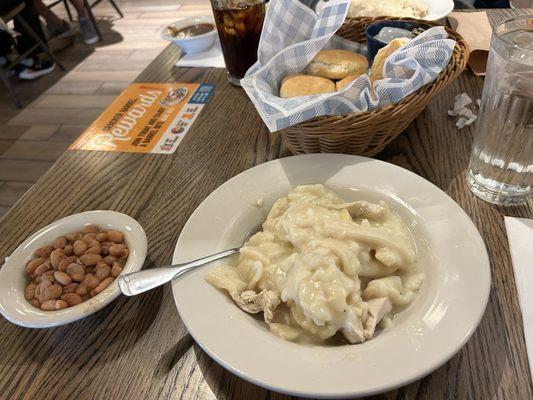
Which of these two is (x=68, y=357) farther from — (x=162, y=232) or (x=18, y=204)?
(x=18, y=204)

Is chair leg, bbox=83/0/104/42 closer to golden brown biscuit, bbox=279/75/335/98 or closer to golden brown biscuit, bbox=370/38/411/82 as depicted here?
golden brown biscuit, bbox=279/75/335/98

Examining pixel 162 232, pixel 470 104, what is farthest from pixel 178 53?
pixel 470 104

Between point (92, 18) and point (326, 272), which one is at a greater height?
point (326, 272)

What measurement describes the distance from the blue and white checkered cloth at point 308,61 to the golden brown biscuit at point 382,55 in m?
0.03

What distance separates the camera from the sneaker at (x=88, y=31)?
3.66 meters

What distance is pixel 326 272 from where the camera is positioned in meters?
0.63

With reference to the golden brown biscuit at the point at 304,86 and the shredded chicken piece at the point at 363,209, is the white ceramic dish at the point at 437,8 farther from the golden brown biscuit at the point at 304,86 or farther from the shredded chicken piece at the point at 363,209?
the shredded chicken piece at the point at 363,209

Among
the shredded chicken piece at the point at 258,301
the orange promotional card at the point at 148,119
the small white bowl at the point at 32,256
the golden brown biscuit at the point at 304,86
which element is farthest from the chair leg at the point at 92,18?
the shredded chicken piece at the point at 258,301

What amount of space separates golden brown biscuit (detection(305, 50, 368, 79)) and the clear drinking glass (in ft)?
1.10

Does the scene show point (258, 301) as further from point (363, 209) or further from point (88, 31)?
point (88, 31)

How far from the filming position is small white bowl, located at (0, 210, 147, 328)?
0.67 meters

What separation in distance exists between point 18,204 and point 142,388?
64cm

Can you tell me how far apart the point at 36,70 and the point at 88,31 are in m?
0.69

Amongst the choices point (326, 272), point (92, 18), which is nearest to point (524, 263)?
point (326, 272)
